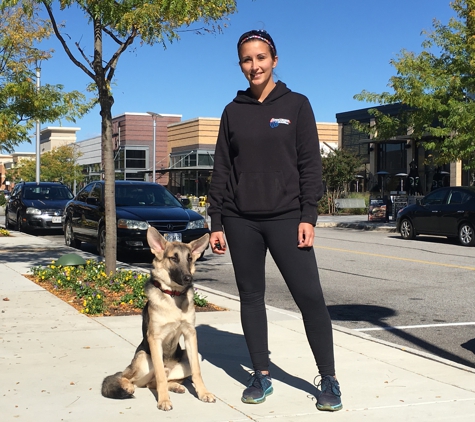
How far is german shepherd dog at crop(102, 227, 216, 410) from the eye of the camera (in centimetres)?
474

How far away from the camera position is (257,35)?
185 inches

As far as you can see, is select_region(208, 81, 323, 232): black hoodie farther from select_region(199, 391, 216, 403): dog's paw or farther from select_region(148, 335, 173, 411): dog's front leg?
select_region(199, 391, 216, 403): dog's paw

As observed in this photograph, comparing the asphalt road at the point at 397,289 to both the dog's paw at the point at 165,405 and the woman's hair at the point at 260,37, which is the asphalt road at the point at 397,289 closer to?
the dog's paw at the point at 165,405

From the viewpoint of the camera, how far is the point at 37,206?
22.6 meters

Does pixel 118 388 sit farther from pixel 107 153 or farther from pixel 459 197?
pixel 459 197

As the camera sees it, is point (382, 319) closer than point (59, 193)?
Yes

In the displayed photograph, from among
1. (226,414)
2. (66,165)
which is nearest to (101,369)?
(226,414)

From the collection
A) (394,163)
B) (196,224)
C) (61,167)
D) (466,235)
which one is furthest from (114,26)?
(61,167)

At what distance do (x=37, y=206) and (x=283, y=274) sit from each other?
1903cm

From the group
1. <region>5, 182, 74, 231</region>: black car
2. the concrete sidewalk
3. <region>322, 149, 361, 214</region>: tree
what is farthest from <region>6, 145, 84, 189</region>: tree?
the concrete sidewalk

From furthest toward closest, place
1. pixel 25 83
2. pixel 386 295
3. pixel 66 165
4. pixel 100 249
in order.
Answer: pixel 66 165, pixel 25 83, pixel 100 249, pixel 386 295

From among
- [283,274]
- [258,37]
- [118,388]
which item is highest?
[258,37]

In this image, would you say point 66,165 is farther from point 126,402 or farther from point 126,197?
point 126,402

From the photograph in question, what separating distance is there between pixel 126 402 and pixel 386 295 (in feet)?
20.7
